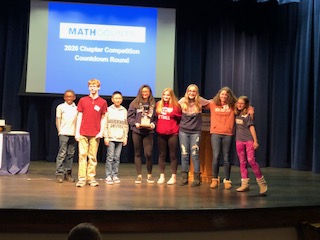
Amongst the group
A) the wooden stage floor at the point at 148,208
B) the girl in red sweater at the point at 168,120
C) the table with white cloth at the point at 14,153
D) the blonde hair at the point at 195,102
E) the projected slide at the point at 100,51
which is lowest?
the wooden stage floor at the point at 148,208

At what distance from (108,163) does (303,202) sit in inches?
84.2

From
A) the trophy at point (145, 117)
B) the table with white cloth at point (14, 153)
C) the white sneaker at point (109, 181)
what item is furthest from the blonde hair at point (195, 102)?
the table with white cloth at point (14, 153)

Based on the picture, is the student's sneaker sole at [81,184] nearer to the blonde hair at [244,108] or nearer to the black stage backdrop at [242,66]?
the blonde hair at [244,108]

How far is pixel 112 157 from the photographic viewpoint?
4.41 metres

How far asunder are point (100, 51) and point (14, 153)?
220 centimetres

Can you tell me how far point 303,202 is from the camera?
3381 millimetres

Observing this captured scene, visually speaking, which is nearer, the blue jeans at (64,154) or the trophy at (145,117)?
the trophy at (145,117)

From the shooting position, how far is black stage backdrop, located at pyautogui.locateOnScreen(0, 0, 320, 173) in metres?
6.45

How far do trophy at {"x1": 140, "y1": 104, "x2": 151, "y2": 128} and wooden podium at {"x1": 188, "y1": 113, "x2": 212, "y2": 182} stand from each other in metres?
0.71

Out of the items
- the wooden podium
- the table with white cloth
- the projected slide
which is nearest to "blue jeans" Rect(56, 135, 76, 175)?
the table with white cloth

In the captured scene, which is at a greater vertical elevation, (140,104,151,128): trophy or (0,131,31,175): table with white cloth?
(140,104,151,128): trophy

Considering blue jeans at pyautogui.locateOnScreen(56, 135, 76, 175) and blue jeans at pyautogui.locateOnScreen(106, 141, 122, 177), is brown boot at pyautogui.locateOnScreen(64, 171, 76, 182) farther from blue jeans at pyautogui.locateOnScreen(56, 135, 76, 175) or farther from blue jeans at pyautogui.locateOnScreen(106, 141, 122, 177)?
blue jeans at pyautogui.locateOnScreen(106, 141, 122, 177)

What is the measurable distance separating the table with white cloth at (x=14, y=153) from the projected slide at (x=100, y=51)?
4.48ft

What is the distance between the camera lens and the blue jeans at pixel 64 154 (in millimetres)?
4482
